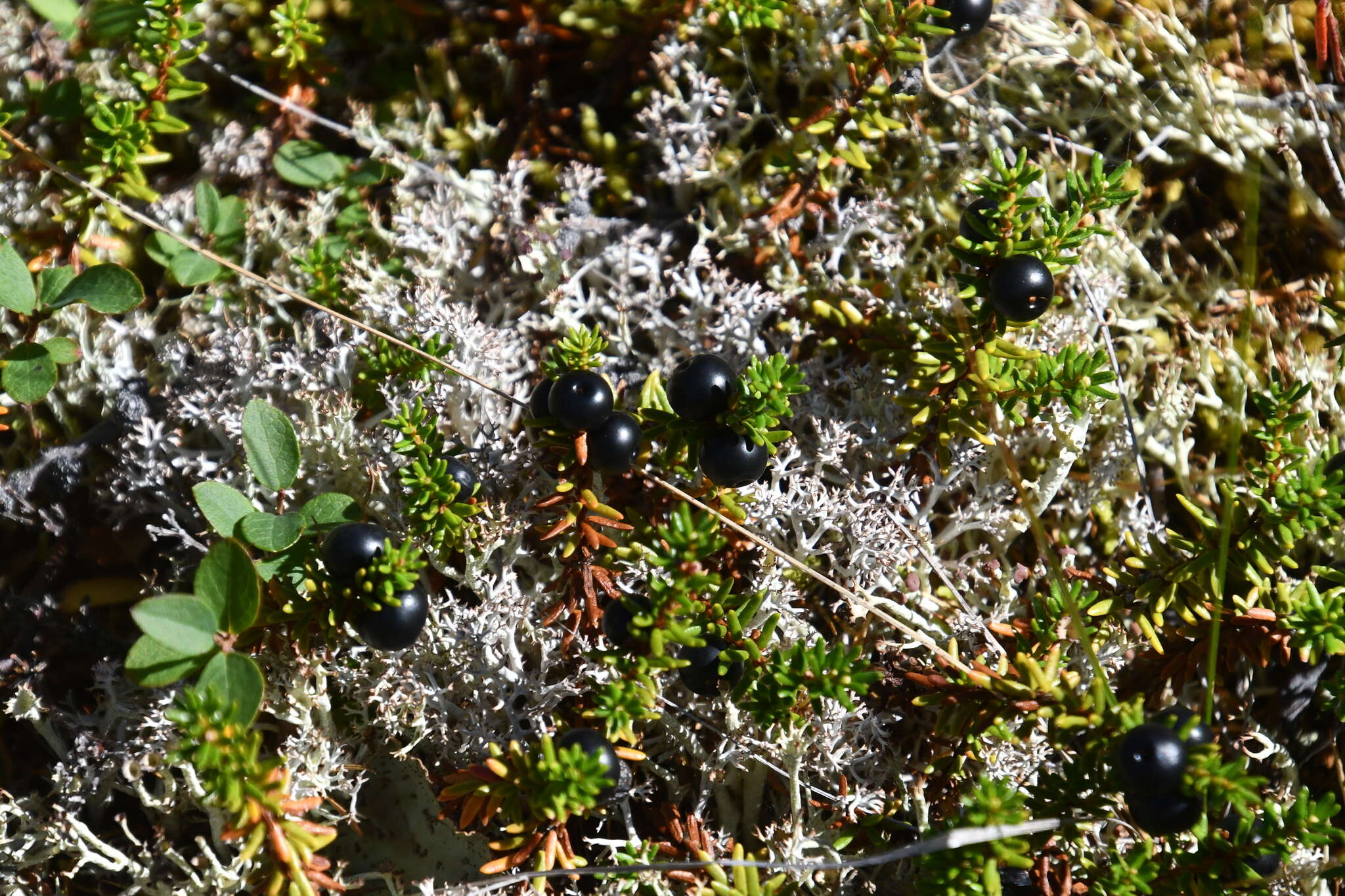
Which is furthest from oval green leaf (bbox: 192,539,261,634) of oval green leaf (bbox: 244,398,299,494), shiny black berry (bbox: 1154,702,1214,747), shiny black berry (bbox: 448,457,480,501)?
shiny black berry (bbox: 1154,702,1214,747)

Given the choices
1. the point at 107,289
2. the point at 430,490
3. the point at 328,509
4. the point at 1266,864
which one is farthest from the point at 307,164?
the point at 1266,864

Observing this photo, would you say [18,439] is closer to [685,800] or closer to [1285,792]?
[685,800]

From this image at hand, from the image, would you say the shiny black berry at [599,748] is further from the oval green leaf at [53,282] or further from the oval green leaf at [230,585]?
the oval green leaf at [53,282]

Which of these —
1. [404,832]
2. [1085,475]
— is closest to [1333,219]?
[1085,475]

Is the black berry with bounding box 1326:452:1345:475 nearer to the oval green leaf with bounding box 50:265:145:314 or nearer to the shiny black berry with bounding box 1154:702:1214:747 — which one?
the shiny black berry with bounding box 1154:702:1214:747

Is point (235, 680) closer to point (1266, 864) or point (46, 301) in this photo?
point (46, 301)
